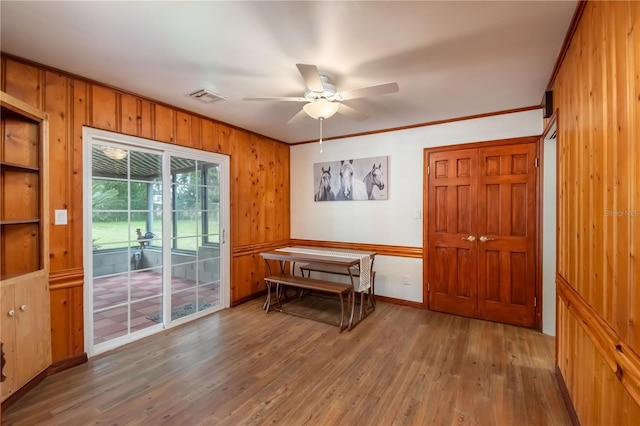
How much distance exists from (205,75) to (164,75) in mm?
350

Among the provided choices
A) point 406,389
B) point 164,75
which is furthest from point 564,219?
point 164,75

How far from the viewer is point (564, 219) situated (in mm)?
2086

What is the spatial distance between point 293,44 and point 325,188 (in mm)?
2844

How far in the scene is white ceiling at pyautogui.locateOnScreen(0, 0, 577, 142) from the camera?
167 centimetres

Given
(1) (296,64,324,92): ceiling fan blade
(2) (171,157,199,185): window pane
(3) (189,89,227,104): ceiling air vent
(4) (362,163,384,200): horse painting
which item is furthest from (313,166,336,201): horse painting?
(1) (296,64,324,92): ceiling fan blade

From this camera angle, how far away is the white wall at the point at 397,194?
137 inches

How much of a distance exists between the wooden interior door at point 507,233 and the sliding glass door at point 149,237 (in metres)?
3.29

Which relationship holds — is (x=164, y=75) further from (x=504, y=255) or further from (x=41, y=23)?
(x=504, y=255)

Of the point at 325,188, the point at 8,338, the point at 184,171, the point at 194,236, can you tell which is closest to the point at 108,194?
the point at 184,171

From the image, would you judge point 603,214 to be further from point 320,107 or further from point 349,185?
point 349,185

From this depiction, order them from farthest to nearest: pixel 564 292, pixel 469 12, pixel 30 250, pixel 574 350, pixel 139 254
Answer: pixel 139 254 < pixel 30 250 < pixel 564 292 < pixel 574 350 < pixel 469 12

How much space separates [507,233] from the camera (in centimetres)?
336

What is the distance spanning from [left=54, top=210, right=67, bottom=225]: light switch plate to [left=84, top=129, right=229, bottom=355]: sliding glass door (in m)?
0.16

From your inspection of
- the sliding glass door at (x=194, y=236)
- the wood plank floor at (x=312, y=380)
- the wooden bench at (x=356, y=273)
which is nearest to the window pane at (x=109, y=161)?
the sliding glass door at (x=194, y=236)
